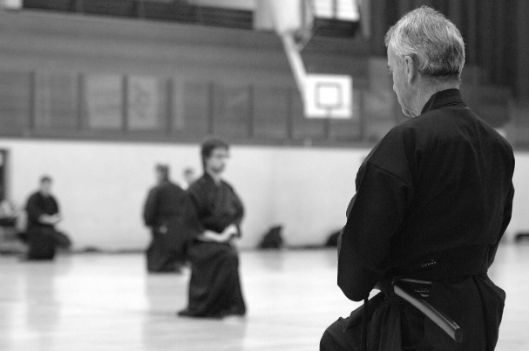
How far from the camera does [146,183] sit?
27891mm

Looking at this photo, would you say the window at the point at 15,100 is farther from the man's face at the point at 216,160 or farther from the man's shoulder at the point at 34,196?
the man's face at the point at 216,160

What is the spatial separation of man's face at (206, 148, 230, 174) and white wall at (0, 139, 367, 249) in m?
14.1

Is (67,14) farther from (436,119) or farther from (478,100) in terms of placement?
(436,119)

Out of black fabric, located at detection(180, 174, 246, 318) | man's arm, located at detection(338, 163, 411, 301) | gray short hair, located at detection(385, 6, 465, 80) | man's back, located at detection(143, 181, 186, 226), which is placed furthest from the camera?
man's back, located at detection(143, 181, 186, 226)

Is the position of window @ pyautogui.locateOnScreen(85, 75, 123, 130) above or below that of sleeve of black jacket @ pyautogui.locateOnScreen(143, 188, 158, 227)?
above

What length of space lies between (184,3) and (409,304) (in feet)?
88.3

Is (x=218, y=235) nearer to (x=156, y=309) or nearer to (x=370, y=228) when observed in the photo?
(x=156, y=309)

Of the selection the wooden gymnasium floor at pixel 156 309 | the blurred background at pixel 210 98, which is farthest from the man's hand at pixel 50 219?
the blurred background at pixel 210 98

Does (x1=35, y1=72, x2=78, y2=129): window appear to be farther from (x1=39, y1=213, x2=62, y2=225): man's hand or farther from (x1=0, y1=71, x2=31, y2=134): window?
(x1=39, y1=213, x2=62, y2=225): man's hand

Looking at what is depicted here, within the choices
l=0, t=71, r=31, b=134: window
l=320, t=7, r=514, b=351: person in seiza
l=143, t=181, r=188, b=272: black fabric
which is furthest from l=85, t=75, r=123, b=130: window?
l=320, t=7, r=514, b=351: person in seiza

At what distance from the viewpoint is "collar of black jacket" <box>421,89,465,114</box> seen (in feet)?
12.0

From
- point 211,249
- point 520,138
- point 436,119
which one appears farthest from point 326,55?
point 436,119

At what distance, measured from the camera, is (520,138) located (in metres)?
33.9

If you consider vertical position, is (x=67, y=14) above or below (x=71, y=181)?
above
